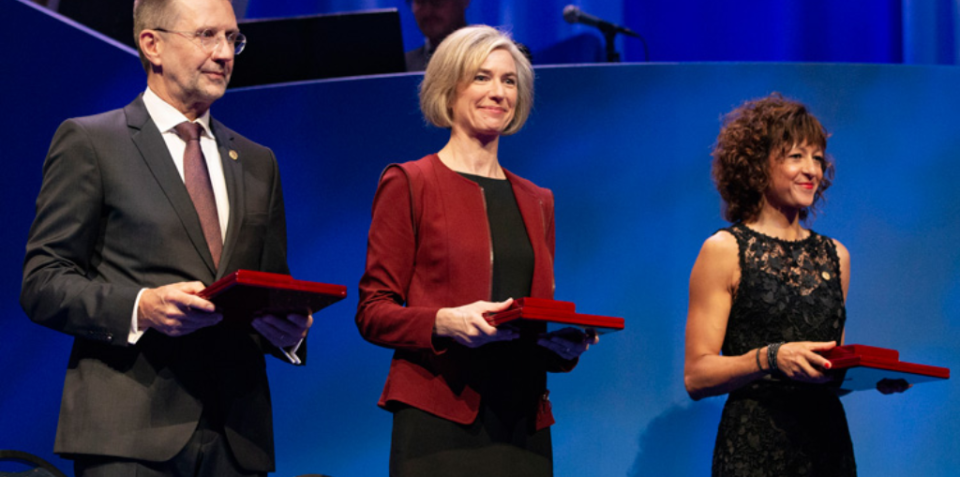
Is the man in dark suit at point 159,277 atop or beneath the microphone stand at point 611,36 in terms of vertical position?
beneath

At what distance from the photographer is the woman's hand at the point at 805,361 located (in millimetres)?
2235

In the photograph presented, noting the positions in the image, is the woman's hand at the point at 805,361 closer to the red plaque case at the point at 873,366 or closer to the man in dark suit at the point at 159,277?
the red plaque case at the point at 873,366

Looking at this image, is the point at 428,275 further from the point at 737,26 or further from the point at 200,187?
the point at 737,26

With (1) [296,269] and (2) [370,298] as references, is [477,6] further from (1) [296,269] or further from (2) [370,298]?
(2) [370,298]

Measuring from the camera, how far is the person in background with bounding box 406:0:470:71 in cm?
373

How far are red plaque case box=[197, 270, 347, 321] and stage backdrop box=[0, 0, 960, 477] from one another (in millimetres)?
1449

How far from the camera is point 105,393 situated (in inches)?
70.0

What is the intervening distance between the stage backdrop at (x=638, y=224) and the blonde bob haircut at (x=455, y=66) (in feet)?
2.98

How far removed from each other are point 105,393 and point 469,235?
2.49ft

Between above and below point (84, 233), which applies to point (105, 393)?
below

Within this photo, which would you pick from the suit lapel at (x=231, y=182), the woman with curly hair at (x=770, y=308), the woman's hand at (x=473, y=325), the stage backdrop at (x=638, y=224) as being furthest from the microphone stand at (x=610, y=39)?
the woman's hand at (x=473, y=325)

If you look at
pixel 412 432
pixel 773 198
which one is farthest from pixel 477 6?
pixel 412 432

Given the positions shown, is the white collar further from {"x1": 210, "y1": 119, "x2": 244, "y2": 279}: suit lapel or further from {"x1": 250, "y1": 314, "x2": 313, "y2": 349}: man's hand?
{"x1": 250, "y1": 314, "x2": 313, "y2": 349}: man's hand

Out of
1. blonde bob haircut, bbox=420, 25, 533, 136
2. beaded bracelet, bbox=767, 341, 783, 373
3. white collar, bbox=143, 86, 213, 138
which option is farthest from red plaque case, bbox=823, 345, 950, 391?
white collar, bbox=143, 86, 213, 138
